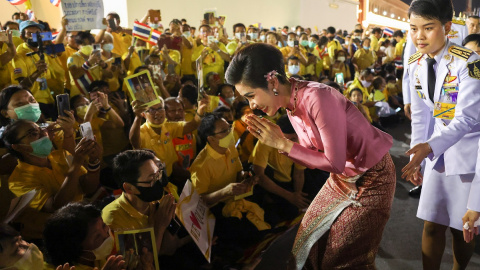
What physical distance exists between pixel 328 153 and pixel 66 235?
1176 millimetres

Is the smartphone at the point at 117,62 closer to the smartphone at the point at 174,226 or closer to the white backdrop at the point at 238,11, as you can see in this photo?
the smartphone at the point at 174,226

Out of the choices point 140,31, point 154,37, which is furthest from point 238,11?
point 140,31

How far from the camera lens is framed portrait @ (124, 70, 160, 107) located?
3086 millimetres

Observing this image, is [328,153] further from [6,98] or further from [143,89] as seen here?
[6,98]

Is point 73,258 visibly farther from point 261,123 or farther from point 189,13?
point 189,13

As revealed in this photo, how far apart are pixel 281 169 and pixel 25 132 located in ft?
6.53

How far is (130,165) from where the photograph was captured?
2.22 meters

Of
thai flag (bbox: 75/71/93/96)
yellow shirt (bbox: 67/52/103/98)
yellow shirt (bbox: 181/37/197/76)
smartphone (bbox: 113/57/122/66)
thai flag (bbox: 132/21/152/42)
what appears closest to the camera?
thai flag (bbox: 75/71/93/96)

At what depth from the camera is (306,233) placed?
1.84 m

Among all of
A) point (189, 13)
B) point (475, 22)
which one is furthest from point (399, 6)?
point (475, 22)

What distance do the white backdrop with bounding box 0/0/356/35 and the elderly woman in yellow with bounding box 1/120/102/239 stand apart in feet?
32.2

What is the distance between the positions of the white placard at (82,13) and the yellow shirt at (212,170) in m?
2.65

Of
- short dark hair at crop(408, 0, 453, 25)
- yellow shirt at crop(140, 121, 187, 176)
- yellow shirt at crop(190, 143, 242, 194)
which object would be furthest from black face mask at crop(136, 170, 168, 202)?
short dark hair at crop(408, 0, 453, 25)

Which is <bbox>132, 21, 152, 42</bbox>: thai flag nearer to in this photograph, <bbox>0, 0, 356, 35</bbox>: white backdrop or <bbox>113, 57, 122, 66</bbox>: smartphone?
<bbox>113, 57, 122, 66</bbox>: smartphone
